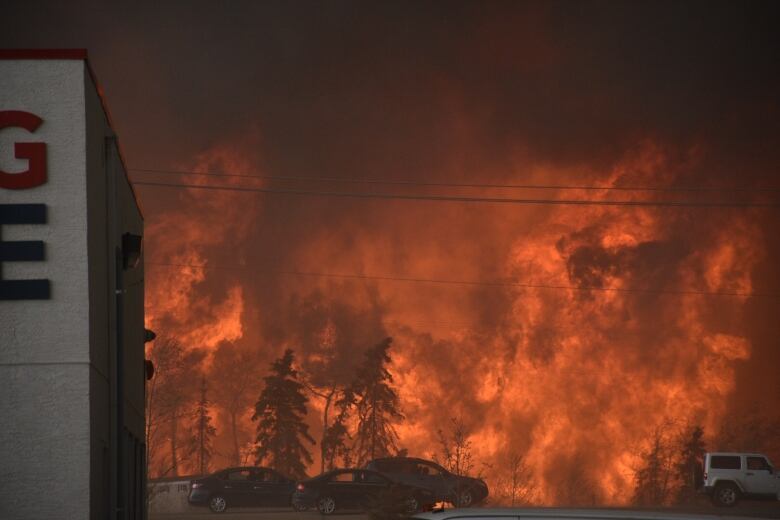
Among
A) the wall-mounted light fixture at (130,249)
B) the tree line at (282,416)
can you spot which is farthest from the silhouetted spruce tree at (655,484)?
the wall-mounted light fixture at (130,249)

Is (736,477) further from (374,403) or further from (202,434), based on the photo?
(202,434)

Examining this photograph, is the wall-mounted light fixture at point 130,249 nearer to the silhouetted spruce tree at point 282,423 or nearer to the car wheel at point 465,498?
the car wheel at point 465,498

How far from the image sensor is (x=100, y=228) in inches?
645

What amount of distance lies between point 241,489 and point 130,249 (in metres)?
28.7

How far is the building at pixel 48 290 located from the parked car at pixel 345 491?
26.5 meters

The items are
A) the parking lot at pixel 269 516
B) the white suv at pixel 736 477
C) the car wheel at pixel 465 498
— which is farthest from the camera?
the white suv at pixel 736 477

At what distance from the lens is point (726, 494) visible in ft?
145

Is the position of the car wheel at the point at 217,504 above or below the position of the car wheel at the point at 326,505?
below

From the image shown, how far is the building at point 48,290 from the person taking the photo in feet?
46.5

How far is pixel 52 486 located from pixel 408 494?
27.8 meters

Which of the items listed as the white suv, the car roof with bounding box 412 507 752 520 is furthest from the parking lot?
the car roof with bounding box 412 507 752 520

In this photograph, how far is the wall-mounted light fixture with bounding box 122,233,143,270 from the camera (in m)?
18.2

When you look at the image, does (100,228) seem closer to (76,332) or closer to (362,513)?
(76,332)

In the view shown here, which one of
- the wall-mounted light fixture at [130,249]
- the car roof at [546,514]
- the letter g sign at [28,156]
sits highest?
the letter g sign at [28,156]
